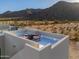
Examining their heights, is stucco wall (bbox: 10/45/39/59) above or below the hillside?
above

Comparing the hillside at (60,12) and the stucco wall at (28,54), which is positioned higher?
the stucco wall at (28,54)

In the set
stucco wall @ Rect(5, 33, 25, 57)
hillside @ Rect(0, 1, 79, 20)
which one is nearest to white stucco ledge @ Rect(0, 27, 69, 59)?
stucco wall @ Rect(5, 33, 25, 57)

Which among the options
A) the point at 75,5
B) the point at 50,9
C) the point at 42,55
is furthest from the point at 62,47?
the point at 75,5

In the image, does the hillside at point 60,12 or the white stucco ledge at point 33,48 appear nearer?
the white stucco ledge at point 33,48

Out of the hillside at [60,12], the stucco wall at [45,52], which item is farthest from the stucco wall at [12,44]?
the hillside at [60,12]

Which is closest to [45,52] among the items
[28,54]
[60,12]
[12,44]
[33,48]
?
[33,48]

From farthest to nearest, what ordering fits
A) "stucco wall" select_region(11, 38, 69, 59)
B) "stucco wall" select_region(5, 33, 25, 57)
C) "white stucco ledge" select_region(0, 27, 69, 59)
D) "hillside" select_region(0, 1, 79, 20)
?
"hillside" select_region(0, 1, 79, 20) → "stucco wall" select_region(5, 33, 25, 57) → "white stucco ledge" select_region(0, 27, 69, 59) → "stucco wall" select_region(11, 38, 69, 59)

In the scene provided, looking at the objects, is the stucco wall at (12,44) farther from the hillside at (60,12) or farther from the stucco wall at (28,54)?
the hillside at (60,12)

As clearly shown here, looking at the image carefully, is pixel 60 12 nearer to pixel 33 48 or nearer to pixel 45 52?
pixel 45 52

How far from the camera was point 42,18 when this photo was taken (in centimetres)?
5850

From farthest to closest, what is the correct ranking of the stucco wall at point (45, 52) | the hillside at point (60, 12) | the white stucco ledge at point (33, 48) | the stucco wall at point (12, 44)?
the hillside at point (60, 12) → the stucco wall at point (12, 44) → the white stucco ledge at point (33, 48) → the stucco wall at point (45, 52)

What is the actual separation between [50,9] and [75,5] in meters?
10.6

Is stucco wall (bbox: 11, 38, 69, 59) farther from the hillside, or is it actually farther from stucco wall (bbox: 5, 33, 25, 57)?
the hillside

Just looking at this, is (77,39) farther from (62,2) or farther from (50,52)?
(62,2)
